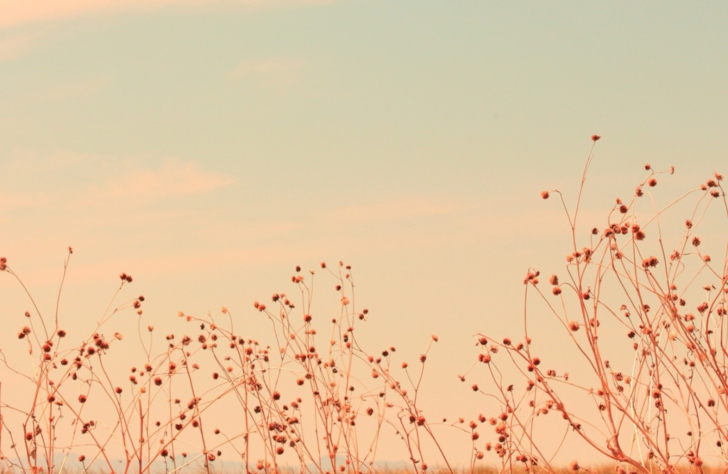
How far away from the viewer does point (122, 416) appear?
17.0ft

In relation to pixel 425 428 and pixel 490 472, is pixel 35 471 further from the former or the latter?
pixel 490 472

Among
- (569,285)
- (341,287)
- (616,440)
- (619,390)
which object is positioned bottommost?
(616,440)

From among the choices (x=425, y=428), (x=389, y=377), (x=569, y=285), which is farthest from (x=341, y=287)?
(x=569, y=285)

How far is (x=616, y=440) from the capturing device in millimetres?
3506

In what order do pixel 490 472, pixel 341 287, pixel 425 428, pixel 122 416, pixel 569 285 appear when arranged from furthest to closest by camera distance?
pixel 490 472 < pixel 341 287 < pixel 122 416 < pixel 425 428 < pixel 569 285

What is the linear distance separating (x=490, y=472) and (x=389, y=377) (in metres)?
2.47

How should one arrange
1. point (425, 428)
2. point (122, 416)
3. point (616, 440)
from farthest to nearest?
point (122, 416)
point (425, 428)
point (616, 440)

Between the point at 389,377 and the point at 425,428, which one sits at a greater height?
the point at 389,377

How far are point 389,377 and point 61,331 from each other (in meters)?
2.02

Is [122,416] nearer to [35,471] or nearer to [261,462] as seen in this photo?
[35,471]

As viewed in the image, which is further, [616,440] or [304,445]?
[304,445]

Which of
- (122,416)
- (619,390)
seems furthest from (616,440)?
(122,416)

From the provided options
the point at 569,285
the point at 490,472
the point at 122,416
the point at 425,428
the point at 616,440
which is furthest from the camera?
the point at 490,472

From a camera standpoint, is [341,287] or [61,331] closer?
[61,331]
